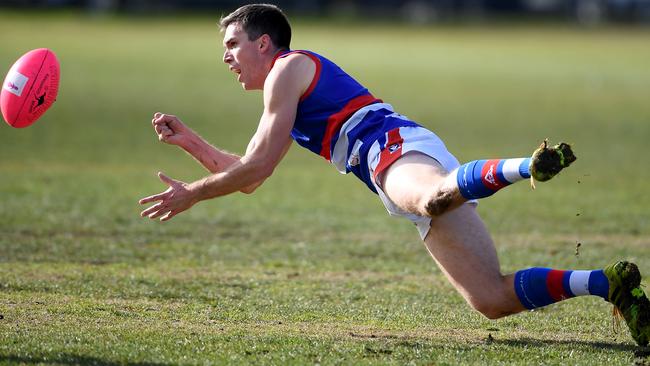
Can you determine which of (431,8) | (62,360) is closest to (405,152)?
(62,360)

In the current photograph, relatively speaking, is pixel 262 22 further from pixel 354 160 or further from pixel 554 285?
pixel 554 285

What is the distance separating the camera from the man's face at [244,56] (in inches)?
263

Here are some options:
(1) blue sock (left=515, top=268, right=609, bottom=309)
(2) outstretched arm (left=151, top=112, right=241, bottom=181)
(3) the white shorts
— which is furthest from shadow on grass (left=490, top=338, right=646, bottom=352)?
(2) outstretched arm (left=151, top=112, right=241, bottom=181)

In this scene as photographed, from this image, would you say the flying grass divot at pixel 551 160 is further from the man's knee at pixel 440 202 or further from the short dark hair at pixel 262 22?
the short dark hair at pixel 262 22

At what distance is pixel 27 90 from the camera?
7.33 meters

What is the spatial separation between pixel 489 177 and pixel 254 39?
201 cm

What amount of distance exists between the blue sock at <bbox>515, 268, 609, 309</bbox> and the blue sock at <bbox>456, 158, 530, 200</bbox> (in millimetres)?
709

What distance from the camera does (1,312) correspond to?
6.57 m

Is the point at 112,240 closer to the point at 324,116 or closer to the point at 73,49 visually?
the point at 324,116

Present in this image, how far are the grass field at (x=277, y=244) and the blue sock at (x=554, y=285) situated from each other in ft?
1.08

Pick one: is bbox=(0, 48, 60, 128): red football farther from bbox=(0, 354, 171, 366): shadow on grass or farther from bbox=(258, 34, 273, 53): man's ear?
bbox=(0, 354, 171, 366): shadow on grass

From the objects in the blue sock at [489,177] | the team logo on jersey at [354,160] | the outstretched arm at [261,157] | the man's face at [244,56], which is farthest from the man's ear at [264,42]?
the blue sock at [489,177]

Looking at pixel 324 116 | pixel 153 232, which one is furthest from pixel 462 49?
pixel 324 116

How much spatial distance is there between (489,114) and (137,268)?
16.1 metres
